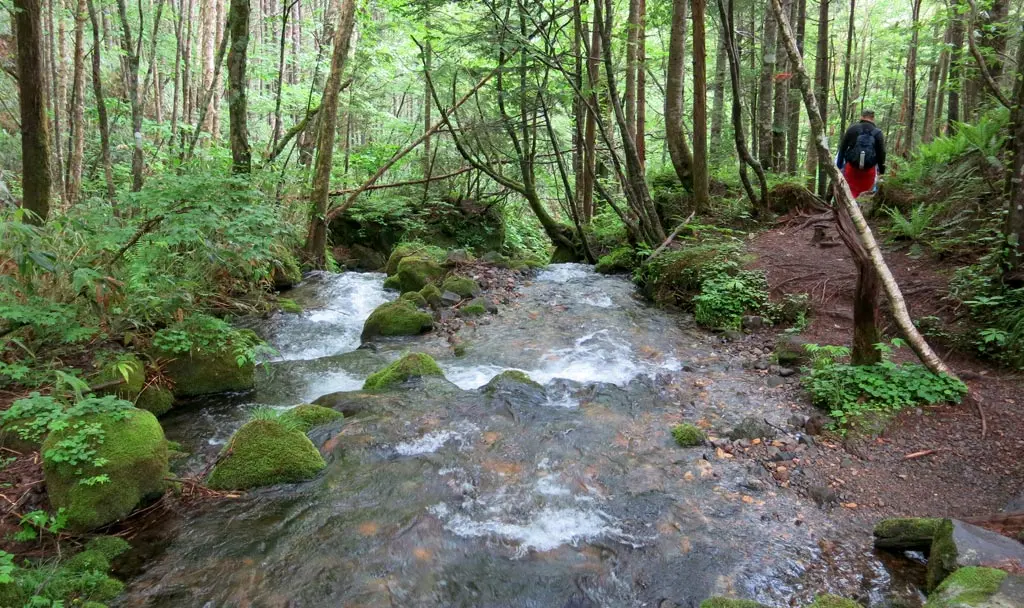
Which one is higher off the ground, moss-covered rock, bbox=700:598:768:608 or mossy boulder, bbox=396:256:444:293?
mossy boulder, bbox=396:256:444:293

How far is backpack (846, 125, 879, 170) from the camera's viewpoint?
9.80 m

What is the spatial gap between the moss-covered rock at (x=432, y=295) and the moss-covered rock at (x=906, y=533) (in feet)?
27.5

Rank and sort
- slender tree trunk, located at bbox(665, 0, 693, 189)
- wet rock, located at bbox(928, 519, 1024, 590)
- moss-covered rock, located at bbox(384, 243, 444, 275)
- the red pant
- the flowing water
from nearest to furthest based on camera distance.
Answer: wet rock, located at bbox(928, 519, 1024, 590) → the flowing water → the red pant → slender tree trunk, located at bbox(665, 0, 693, 189) → moss-covered rock, located at bbox(384, 243, 444, 275)

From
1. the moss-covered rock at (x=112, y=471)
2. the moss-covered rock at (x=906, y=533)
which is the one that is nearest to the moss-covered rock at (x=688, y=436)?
the moss-covered rock at (x=906, y=533)

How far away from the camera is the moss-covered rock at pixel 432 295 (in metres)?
11.2

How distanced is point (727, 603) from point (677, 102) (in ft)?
40.4

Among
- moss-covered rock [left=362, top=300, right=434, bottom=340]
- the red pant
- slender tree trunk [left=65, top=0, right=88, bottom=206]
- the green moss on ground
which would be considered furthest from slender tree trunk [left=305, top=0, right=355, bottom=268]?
the green moss on ground

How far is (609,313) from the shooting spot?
35.1 feet

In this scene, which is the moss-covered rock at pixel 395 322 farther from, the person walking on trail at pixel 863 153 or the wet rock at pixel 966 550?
the person walking on trail at pixel 863 153

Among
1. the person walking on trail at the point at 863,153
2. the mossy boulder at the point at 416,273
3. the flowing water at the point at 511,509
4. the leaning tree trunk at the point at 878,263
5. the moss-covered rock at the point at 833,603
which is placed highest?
the person walking on trail at the point at 863,153

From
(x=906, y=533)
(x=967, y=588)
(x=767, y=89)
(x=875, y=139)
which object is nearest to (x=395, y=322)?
(x=906, y=533)

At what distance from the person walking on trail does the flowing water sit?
505cm

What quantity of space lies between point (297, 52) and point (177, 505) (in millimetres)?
23088

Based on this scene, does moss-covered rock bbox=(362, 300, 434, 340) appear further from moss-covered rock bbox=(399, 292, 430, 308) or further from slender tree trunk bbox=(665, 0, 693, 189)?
slender tree trunk bbox=(665, 0, 693, 189)
